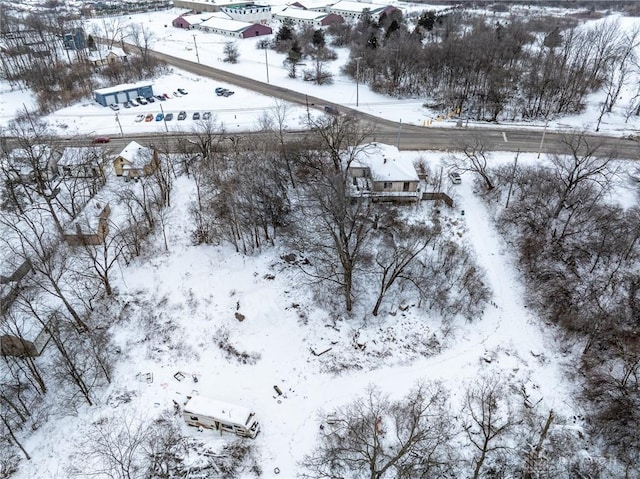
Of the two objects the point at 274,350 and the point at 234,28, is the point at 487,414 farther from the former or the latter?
the point at 234,28

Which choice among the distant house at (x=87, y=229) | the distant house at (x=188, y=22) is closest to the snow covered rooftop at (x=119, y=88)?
the distant house at (x=87, y=229)

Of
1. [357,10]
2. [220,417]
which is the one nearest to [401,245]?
[220,417]

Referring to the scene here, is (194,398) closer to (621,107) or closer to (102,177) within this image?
(102,177)

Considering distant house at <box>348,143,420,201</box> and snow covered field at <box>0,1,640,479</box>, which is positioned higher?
Answer: distant house at <box>348,143,420,201</box>

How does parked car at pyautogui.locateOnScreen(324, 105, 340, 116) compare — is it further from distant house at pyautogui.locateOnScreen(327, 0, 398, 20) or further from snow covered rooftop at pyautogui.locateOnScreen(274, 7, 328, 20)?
distant house at pyautogui.locateOnScreen(327, 0, 398, 20)

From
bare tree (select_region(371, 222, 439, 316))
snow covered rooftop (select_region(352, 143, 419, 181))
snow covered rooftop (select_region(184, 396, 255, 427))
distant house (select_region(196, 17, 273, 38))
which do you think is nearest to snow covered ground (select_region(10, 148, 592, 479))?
snow covered rooftop (select_region(184, 396, 255, 427))
